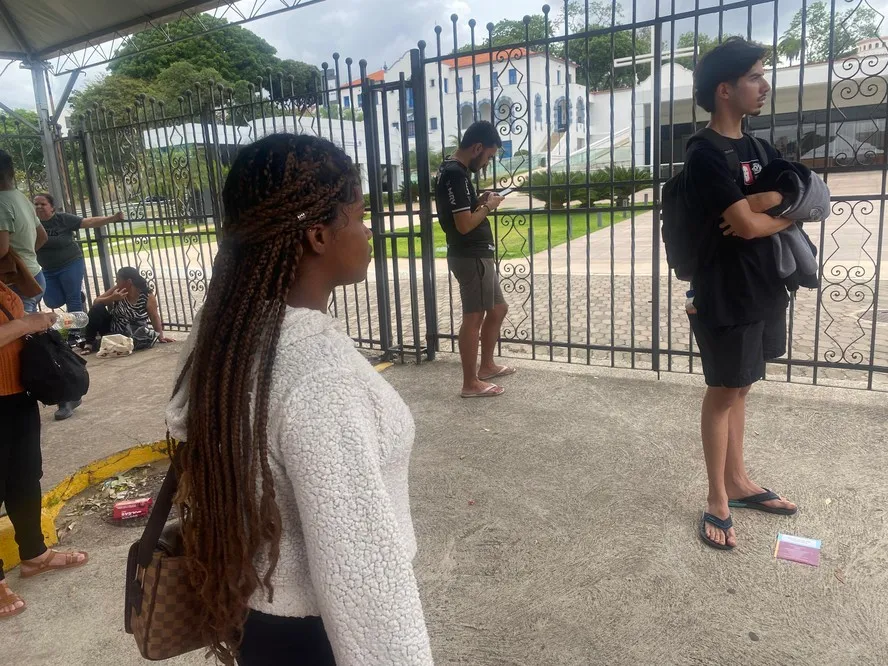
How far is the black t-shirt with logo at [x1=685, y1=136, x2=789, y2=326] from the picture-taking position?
2533 mm

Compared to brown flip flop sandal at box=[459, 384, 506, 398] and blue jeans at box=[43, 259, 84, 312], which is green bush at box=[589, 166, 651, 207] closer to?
brown flip flop sandal at box=[459, 384, 506, 398]

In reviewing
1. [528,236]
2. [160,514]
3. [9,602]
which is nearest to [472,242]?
[9,602]

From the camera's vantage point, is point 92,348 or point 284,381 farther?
point 92,348

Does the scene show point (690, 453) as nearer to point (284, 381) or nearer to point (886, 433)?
point (886, 433)

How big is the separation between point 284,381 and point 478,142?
376 centimetres

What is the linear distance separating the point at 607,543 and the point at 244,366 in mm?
2346

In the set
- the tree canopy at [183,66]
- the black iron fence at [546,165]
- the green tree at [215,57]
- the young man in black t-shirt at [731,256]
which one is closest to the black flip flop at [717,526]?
the young man in black t-shirt at [731,256]

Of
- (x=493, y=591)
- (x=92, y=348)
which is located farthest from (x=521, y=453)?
Result: (x=92, y=348)

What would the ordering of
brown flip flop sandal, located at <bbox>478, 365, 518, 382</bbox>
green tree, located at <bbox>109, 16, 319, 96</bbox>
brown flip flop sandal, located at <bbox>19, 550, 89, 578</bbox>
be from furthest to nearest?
green tree, located at <bbox>109, 16, 319, 96</bbox>
brown flip flop sandal, located at <bbox>478, 365, 518, 382</bbox>
brown flip flop sandal, located at <bbox>19, 550, 89, 578</bbox>

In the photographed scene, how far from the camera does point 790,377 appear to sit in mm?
4766

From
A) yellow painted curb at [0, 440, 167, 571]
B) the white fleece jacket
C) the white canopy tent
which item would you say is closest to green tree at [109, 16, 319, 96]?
the white canopy tent

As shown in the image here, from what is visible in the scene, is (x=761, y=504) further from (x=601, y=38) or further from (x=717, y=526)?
(x=601, y=38)

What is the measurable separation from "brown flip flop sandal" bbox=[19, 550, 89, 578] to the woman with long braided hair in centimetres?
221

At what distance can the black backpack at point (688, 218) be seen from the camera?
2.60 m
